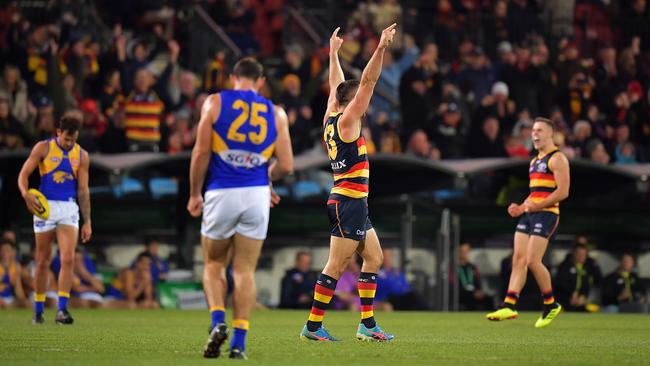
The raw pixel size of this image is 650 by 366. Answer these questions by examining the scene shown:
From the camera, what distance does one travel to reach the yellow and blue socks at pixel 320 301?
12.1m

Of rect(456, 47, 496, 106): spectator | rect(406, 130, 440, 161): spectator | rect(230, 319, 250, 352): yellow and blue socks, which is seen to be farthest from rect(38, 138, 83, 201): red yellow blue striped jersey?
rect(456, 47, 496, 106): spectator

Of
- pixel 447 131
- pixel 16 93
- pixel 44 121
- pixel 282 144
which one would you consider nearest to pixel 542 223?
pixel 282 144

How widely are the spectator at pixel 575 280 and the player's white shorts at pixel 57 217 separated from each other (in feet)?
35.5

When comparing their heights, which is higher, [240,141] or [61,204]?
[240,141]

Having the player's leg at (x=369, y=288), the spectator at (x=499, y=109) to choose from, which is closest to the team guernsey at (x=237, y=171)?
the player's leg at (x=369, y=288)

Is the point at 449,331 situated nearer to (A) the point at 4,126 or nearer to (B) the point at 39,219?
(B) the point at 39,219

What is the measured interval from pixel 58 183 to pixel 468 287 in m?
9.95

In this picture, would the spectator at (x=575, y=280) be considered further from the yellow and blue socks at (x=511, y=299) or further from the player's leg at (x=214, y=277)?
the player's leg at (x=214, y=277)

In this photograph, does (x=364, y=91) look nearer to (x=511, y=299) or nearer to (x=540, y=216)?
(x=540, y=216)

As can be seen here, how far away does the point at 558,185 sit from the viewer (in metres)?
16.1

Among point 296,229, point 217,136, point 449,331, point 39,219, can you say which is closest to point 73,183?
point 39,219

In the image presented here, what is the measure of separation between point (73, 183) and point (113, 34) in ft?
34.0

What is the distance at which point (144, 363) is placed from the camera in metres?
9.23

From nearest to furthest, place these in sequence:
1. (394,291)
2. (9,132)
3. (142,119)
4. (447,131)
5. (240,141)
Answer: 1. (240,141)
2. (9,132)
3. (142,119)
4. (394,291)
5. (447,131)
